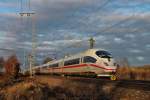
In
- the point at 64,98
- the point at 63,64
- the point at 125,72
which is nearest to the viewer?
the point at 64,98

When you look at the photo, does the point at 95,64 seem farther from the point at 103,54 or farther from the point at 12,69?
the point at 12,69

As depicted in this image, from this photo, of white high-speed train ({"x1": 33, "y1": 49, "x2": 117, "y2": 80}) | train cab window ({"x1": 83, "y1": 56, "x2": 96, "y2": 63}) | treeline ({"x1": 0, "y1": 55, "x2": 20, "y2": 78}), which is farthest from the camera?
treeline ({"x1": 0, "y1": 55, "x2": 20, "y2": 78})

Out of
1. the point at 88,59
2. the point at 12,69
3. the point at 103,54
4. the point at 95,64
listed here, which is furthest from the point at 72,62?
the point at 12,69

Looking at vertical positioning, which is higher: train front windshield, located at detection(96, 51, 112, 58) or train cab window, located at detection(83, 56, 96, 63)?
train front windshield, located at detection(96, 51, 112, 58)

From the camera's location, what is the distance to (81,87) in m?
22.6

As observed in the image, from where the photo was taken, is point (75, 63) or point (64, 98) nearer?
point (64, 98)

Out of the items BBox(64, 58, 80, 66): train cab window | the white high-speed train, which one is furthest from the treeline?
the white high-speed train

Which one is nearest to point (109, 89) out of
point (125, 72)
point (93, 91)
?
point (93, 91)

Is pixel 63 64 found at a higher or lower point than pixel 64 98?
higher

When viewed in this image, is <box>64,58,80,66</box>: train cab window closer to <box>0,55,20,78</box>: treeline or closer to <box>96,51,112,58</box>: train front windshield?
<box>96,51,112,58</box>: train front windshield

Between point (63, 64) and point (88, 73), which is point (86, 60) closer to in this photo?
point (88, 73)

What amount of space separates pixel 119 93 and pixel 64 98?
2.68 m

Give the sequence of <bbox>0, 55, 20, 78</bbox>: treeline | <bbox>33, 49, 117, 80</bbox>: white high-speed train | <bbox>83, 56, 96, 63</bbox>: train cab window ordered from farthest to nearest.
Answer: <bbox>0, 55, 20, 78</bbox>: treeline
<bbox>83, 56, 96, 63</bbox>: train cab window
<bbox>33, 49, 117, 80</bbox>: white high-speed train

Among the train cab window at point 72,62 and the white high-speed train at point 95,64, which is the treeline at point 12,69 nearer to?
the train cab window at point 72,62
